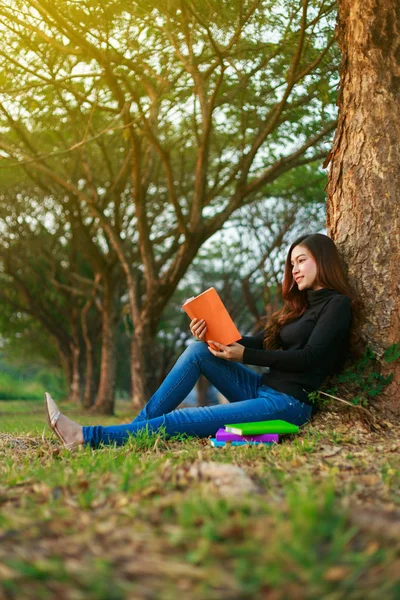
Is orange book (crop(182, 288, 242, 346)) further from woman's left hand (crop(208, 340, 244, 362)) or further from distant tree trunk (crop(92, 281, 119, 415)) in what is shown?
distant tree trunk (crop(92, 281, 119, 415))

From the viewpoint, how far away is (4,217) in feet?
60.4

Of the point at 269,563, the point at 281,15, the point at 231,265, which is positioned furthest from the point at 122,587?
the point at 231,265

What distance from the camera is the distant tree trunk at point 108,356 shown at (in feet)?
50.5

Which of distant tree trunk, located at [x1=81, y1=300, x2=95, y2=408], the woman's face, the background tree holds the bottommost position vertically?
distant tree trunk, located at [x1=81, y1=300, x2=95, y2=408]

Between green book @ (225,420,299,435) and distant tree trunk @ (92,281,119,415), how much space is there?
11.4 metres

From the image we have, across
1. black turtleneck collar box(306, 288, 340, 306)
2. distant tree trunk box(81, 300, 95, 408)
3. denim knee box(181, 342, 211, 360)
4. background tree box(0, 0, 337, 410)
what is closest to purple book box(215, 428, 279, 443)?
denim knee box(181, 342, 211, 360)

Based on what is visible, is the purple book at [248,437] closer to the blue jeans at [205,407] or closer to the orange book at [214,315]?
the blue jeans at [205,407]

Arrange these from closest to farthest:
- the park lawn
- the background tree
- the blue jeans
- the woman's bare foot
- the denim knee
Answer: the park lawn → the woman's bare foot → the blue jeans → the denim knee → the background tree

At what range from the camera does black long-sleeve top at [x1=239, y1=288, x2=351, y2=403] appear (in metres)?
4.37

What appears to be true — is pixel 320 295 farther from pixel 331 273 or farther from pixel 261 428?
pixel 261 428

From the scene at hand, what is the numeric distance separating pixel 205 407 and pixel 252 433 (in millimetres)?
473

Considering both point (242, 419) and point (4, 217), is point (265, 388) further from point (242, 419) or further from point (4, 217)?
point (4, 217)

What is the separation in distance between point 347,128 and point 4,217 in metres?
15.1

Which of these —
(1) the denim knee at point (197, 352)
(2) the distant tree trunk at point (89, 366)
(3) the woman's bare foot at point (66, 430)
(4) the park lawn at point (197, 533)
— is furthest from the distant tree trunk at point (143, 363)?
(4) the park lawn at point (197, 533)
